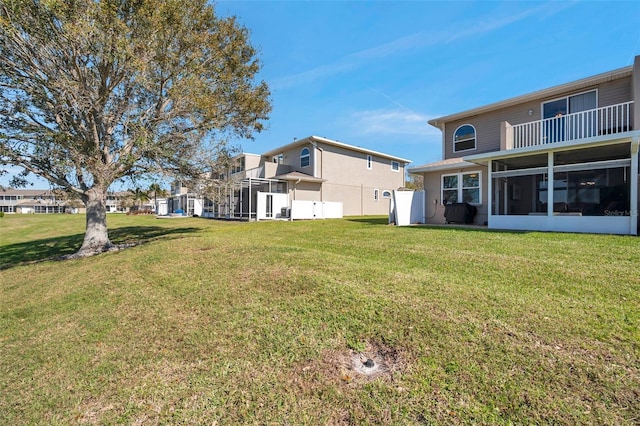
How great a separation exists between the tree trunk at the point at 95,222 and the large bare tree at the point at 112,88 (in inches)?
1.3

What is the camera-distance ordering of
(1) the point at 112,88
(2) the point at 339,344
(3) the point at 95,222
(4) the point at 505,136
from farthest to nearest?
(4) the point at 505,136 → (3) the point at 95,222 → (1) the point at 112,88 → (2) the point at 339,344

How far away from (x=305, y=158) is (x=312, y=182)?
2342mm

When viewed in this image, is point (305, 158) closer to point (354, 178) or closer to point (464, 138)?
point (354, 178)

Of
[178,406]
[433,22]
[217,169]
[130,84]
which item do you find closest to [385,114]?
[433,22]

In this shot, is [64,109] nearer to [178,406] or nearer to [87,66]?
[87,66]

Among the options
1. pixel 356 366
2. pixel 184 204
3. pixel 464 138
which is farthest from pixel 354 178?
pixel 356 366

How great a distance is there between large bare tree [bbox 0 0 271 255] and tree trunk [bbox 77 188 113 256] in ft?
0.11

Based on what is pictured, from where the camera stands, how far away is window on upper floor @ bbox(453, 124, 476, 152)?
14512mm

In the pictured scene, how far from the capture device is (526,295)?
405 centimetres

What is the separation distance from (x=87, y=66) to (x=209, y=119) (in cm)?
350

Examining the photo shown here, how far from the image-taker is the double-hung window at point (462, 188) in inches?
532

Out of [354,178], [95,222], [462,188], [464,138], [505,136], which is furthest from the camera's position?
[354,178]

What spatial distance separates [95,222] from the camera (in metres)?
10.1

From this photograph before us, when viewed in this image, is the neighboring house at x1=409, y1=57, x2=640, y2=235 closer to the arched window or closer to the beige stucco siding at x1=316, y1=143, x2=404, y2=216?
the beige stucco siding at x1=316, y1=143, x2=404, y2=216
